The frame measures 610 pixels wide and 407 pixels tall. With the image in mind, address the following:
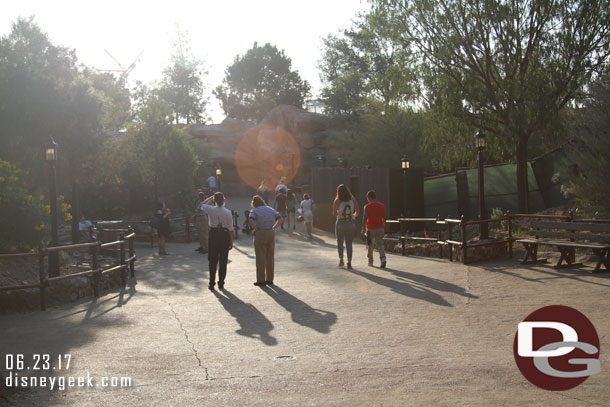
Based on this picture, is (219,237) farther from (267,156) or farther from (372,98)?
(267,156)

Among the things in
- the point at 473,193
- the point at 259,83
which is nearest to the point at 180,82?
the point at 259,83

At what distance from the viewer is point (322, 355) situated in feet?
21.7

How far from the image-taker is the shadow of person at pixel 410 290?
986 centimetres

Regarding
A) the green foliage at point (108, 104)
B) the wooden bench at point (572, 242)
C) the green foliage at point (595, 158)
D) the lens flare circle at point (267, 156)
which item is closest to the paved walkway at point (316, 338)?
the wooden bench at point (572, 242)

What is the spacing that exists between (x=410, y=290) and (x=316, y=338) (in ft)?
12.6

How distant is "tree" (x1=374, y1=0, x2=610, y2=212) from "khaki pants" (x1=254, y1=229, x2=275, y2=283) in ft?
37.4

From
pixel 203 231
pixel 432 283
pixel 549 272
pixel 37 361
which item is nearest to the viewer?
pixel 37 361

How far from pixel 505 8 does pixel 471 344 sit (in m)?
16.1

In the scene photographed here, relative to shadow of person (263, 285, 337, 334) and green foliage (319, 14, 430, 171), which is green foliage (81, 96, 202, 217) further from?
shadow of person (263, 285, 337, 334)

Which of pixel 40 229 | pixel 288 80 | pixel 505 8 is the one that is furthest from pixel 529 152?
pixel 288 80

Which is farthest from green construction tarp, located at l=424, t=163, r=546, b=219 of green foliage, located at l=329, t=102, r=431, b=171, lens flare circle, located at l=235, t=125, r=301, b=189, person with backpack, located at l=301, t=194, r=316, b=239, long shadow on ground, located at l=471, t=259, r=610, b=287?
lens flare circle, located at l=235, t=125, r=301, b=189

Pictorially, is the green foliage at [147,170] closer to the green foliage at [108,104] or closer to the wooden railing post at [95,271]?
the green foliage at [108,104]

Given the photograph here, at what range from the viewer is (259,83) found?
3027 inches

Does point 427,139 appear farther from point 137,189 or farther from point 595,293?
point 137,189
